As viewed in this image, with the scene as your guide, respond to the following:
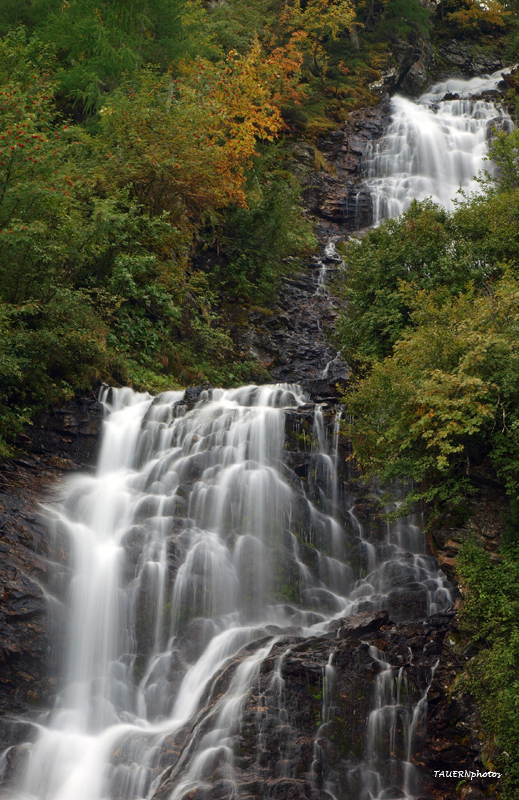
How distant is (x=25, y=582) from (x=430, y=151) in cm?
2950

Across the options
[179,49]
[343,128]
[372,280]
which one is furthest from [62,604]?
[343,128]

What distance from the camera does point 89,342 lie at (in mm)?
15055

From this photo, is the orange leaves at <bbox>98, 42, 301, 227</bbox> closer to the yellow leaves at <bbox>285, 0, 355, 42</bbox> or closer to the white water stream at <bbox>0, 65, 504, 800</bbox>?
the white water stream at <bbox>0, 65, 504, 800</bbox>

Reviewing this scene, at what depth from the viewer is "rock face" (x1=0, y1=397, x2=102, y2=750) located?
392 inches

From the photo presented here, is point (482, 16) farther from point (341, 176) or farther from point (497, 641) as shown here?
point (497, 641)

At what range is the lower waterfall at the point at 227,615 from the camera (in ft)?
29.5

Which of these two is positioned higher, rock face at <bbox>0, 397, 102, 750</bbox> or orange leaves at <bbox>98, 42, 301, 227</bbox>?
orange leaves at <bbox>98, 42, 301, 227</bbox>

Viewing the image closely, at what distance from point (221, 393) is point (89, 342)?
3.54m

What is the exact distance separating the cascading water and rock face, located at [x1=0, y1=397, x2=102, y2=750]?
20485 mm

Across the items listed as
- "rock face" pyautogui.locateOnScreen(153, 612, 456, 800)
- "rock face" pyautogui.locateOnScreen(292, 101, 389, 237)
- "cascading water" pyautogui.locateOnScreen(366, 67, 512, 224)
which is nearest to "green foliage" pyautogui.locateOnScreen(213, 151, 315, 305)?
"rock face" pyautogui.locateOnScreen(292, 101, 389, 237)

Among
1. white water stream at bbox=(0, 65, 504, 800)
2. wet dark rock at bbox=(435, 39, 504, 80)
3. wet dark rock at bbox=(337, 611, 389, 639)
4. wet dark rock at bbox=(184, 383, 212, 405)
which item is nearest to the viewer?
white water stream at bbox=(0, 65, 504, 800)

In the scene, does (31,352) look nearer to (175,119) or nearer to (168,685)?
(168,685)

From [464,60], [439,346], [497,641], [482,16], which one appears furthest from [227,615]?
[482,16]

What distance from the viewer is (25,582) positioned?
10.6 meters
